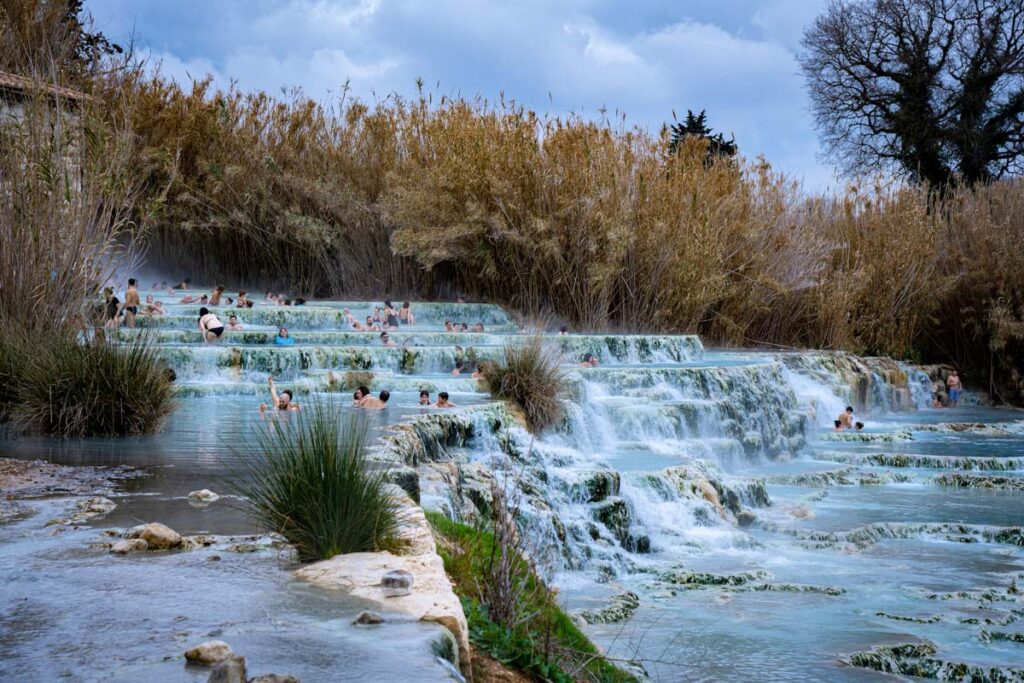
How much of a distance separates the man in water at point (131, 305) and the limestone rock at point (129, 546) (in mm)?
8841

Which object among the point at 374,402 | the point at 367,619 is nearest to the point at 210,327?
the point at 374,402

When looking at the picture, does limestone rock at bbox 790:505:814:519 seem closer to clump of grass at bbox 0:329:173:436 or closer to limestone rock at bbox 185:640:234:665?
clump of grass at bbox 0:329:173:436

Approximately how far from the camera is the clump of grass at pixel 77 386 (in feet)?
31.0

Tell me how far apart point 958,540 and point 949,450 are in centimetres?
514

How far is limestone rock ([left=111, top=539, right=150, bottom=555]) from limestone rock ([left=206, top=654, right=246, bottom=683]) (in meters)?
1.99

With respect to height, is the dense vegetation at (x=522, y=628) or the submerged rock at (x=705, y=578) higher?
the dense vegetation at (x=522, y=628)

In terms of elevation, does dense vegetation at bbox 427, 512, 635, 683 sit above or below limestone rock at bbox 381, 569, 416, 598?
below

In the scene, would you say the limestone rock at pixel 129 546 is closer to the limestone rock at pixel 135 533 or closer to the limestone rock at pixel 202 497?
the limestone rock at pixel 135 533

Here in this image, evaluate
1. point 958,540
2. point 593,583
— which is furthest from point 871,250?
point 593,583

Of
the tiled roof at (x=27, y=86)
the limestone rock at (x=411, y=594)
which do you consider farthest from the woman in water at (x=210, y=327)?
the limestone rock at (x=411, y=594)

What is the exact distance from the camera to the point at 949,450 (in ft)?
50.3

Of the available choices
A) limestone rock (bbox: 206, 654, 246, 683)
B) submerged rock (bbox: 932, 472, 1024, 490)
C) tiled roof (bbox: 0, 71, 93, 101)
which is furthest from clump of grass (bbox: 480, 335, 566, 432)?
limestone rock (bbox: 206, 654, 246, 683)

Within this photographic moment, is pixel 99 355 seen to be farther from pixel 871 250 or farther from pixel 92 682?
pixel 871 250

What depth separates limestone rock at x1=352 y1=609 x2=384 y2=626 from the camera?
13.4 ft
